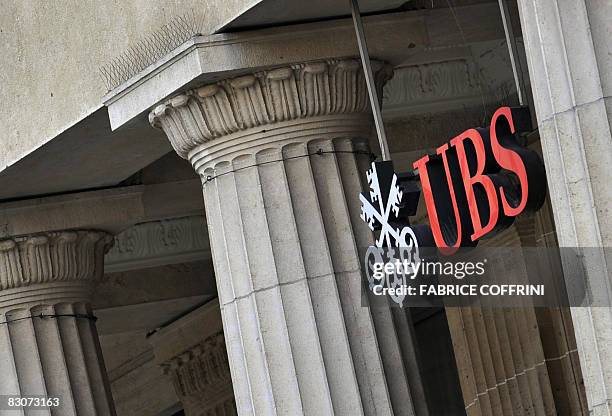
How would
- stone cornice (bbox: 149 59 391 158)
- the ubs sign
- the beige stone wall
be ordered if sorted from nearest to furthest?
the ubs sign < stone cornice (bbox: 149 59 391 158) < the beige stone wall

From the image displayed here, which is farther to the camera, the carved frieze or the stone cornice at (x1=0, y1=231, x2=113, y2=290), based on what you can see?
the carved frieze

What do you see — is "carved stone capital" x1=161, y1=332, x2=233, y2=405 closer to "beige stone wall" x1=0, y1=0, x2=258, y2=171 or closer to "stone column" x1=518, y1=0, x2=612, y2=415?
"beige stone wall" x1=0, y1=0, x2=258, y2=171

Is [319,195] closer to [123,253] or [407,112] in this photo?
[407,112]

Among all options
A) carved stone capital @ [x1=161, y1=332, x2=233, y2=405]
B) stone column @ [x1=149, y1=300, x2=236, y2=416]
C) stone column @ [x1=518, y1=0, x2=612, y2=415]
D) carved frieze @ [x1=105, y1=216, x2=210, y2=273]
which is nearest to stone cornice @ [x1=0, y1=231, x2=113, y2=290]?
carved frieze @ [x1=105, y1=216, x2=210, y2=273]

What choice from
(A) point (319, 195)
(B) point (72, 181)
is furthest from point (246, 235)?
(B) point (72, 181)

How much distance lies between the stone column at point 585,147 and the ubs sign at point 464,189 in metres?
1.11

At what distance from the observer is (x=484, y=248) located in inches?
788

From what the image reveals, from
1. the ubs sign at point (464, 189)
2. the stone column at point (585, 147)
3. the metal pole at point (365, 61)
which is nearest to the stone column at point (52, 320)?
the ubs sign at point (464, 189)

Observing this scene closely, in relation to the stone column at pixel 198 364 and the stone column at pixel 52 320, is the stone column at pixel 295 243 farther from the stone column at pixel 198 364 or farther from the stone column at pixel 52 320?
the stone column at pixel 198 364

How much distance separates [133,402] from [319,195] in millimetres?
12529

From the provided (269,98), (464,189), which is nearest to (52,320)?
(269,98)

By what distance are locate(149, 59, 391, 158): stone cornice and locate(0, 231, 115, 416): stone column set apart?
11.2ft

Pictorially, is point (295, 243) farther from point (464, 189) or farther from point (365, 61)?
point (464, 189)

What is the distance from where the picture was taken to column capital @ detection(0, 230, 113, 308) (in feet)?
53.1
